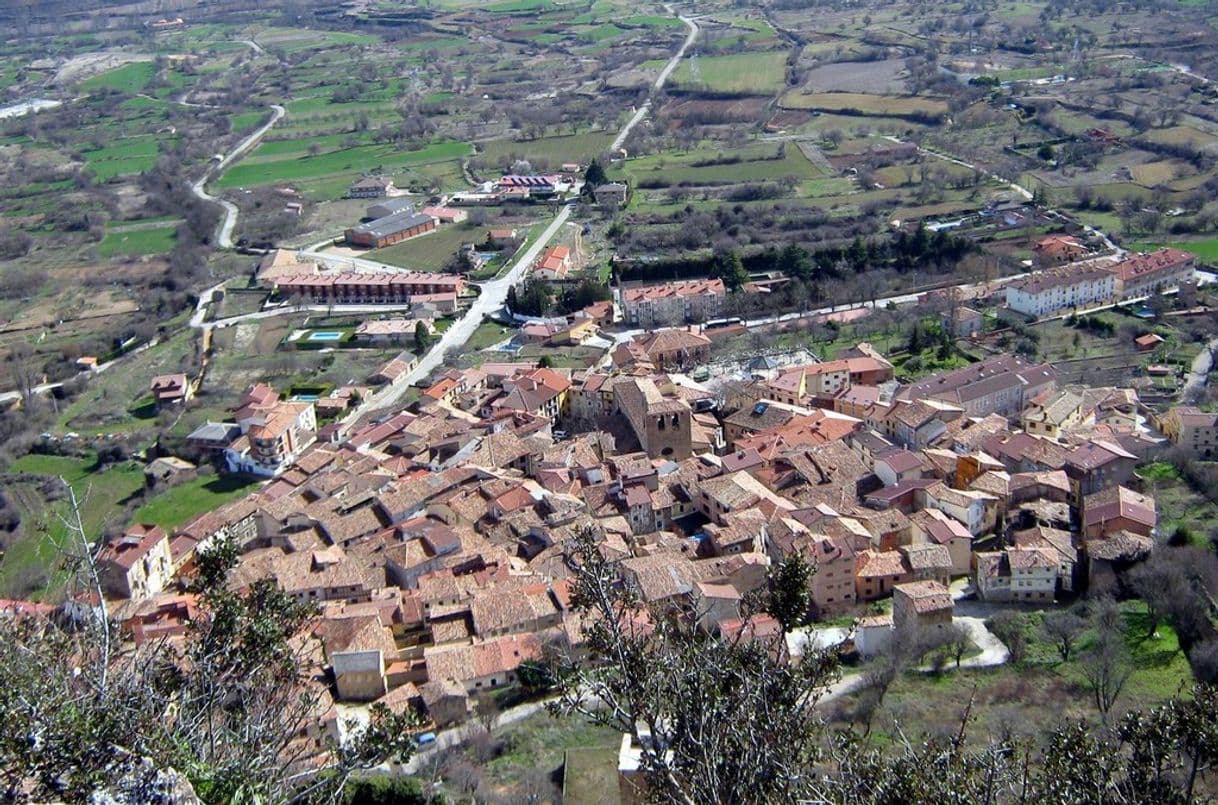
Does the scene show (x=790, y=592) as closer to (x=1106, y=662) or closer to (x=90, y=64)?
(x=1106, y=662)

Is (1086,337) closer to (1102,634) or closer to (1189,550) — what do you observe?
(1189,550)

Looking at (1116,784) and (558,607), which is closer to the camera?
(1116,784)

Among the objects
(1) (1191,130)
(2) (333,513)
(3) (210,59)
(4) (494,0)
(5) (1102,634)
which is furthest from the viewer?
(4) (494,0)

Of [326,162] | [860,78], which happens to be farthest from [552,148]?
[860,78]

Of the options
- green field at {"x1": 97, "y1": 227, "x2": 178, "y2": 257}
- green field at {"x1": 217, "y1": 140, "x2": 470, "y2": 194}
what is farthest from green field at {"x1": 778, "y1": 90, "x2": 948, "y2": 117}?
green field at {"x1": 97, "y1": 227, "x2": 178, "y2": 257}

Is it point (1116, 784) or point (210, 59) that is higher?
point (1116, 784)

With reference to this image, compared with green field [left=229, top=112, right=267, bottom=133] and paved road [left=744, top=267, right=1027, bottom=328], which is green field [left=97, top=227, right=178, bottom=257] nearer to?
green field [left=229, top=112, right=267, bottom=133]

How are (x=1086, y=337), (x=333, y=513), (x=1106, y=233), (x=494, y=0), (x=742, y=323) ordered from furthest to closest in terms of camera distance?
(x=494, y=0) → (x=1106, y=233) → (x=742, y=323) → (x=1086, y=337) → (x=333, y=513)

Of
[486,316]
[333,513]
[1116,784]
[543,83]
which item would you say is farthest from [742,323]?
[543,83]
